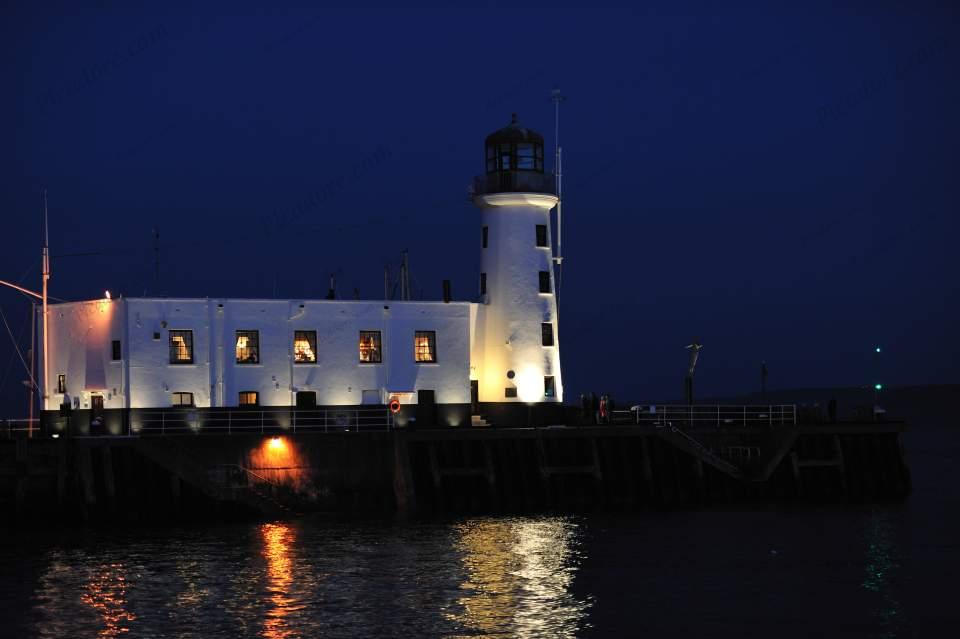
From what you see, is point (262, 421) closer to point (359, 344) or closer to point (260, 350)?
point (260, 350)

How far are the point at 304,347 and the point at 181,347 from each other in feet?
17.4

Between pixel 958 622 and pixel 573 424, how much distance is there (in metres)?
29.1

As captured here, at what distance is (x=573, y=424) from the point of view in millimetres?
66312

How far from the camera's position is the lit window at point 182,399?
61.2 meters

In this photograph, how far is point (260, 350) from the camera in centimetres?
Answer: 6272

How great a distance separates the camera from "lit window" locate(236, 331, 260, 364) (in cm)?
6247

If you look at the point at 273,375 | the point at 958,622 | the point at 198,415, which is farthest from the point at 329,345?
the point at 958,622

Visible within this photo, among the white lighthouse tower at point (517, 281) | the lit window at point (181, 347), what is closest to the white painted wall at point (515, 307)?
the white lighthouse tower at point (517, 281)

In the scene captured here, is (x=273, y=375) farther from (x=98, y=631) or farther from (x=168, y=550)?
(x=98, y=631)

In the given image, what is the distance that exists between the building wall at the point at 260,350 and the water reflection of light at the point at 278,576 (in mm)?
8695

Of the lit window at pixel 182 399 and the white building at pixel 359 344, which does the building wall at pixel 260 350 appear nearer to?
→ the white building at pixel 359 344

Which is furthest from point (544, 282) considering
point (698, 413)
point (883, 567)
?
point (883, 567)

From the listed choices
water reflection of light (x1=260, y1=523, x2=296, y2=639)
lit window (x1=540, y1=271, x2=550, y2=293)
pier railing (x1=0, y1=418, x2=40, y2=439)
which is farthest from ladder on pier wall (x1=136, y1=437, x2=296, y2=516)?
lit window (x1=540, y1=271, x2=550, y2=293)

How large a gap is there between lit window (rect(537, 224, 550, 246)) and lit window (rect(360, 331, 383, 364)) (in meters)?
9.77
